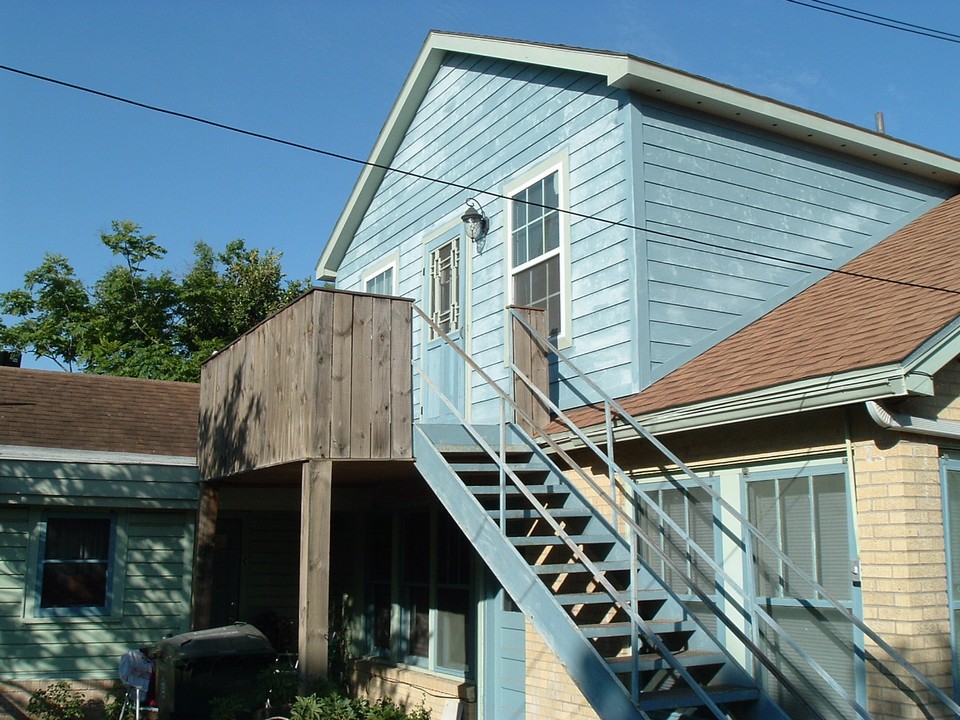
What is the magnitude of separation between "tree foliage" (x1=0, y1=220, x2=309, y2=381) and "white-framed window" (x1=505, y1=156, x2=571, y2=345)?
1867cm

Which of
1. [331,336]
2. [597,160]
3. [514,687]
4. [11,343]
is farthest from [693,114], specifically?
[11,343]

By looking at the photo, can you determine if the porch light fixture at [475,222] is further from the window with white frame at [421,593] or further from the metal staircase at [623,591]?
the window with white frame at [421,593]

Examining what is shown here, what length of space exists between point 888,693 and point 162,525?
9439mm

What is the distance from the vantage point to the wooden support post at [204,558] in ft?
38.8

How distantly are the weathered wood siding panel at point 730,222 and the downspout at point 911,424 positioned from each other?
2573mm

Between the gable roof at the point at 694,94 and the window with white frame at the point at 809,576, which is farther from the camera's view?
the gable roof at the point at 694,94

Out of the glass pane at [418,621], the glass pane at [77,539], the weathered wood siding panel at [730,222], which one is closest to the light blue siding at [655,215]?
the weathered wood siding panel at [730,222]

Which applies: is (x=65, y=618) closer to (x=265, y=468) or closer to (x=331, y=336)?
(x=265, y=468)

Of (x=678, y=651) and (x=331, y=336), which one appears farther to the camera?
(x=331, y=336)

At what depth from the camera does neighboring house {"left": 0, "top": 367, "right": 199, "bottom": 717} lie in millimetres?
11688

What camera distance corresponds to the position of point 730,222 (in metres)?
9.08

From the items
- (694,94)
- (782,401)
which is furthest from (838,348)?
(694,94)

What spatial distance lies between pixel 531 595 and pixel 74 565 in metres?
7.64

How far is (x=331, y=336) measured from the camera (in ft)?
27.3
